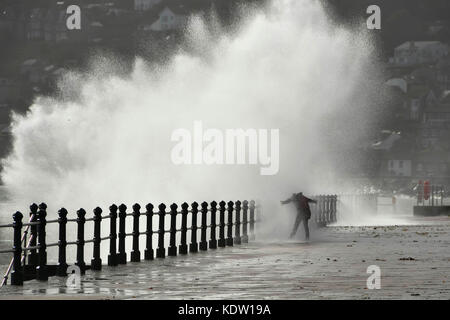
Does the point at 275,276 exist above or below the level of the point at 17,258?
below

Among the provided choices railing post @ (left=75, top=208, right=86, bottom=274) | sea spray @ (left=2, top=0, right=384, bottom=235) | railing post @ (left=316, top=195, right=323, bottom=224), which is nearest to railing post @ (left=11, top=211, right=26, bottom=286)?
railing post @ (left=75, top=208, right=86, bottom=274)

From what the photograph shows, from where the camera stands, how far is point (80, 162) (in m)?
182

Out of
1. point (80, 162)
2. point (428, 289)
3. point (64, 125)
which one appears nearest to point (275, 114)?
point (428, 289)

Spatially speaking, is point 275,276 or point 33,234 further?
point 33,234

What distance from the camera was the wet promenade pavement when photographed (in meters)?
19.9

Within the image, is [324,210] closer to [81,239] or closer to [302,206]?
[302,206]

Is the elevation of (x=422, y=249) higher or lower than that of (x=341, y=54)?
lower

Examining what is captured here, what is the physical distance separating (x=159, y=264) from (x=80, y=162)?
6074 inches

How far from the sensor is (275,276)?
23.8m

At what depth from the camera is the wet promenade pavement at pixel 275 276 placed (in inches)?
784

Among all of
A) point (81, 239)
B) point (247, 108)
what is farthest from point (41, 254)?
point (247, 108)
